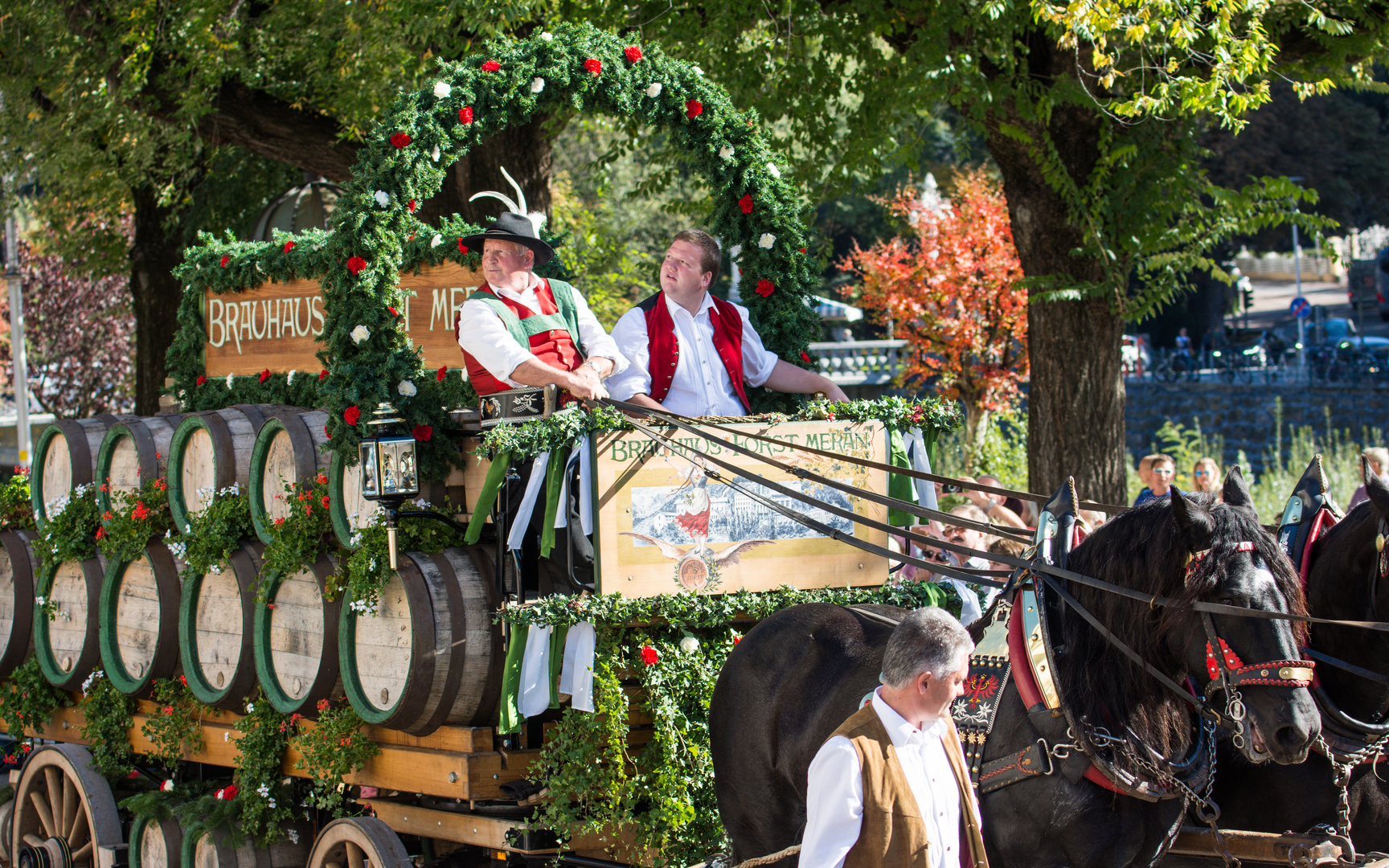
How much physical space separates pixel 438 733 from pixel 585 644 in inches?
42.1

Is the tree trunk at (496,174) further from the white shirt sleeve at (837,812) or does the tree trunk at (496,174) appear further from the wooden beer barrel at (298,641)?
the white shirt sleeve at (837,812)

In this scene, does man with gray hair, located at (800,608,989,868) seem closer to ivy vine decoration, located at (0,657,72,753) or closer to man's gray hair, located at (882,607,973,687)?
man's gray hair, located at (882,607,973,687)

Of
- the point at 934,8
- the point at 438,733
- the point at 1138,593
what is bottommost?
the point at 438,733

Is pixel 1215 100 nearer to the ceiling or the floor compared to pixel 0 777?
nearer to the ceiling

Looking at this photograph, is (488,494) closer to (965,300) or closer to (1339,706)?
(1339,706)

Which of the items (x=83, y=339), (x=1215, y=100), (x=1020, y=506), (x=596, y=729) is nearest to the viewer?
(x=596, y=729)

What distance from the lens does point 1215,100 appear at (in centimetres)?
795

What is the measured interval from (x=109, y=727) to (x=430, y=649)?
3.01m

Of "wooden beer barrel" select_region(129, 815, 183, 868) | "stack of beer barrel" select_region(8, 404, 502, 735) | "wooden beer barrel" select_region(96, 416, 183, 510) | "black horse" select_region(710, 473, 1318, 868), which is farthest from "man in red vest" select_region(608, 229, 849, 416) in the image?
"wooden beer barrel" select_region(129, 815, 183, 868)

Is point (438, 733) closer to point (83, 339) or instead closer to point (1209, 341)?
point (83, 339)

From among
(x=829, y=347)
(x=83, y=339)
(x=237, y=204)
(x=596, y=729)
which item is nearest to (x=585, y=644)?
(x=596, y=729)

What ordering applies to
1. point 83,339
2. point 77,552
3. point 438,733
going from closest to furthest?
point 438,733 < point 77,552 < point 83,339

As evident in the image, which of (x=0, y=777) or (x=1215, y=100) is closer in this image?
(x=1215, y=100)

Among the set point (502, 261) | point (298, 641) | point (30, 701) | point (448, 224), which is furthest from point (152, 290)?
point (502, 261)
